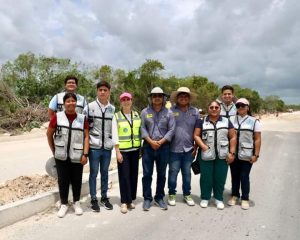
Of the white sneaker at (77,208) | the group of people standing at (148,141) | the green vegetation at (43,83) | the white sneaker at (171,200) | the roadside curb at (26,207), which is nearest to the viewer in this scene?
the roadside curb at (26,207)

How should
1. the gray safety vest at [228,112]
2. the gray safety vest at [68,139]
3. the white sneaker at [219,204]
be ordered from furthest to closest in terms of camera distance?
the gray safety vest at [228,112]
the white sneaker at [219,204]
the gray safety vest at [68,139]

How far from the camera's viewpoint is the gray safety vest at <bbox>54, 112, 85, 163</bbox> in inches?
199

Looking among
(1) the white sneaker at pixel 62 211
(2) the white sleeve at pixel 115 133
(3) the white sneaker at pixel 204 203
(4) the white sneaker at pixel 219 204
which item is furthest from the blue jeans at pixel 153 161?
(1) the white sneaker at pixel 62 211

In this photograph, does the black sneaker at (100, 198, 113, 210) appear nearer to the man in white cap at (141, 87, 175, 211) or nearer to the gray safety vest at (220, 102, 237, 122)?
the man in white cap at (141, 87, 175, 211)

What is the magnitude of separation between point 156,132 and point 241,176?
64.9 inches

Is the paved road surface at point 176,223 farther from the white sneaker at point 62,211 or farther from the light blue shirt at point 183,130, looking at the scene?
the light blue shirt at point 183,130

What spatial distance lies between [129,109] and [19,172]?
151 inches

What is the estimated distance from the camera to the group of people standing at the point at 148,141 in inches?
203

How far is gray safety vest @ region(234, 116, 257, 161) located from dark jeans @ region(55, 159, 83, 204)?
254cm

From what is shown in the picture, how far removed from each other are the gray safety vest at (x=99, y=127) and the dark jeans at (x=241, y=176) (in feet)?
7.02

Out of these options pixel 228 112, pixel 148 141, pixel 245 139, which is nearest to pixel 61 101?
pixel 148 141

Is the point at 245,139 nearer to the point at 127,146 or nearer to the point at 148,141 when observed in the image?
the point at 148,141

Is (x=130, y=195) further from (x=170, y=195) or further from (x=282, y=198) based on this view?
(x=282, y=198)

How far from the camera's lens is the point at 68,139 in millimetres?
5078
